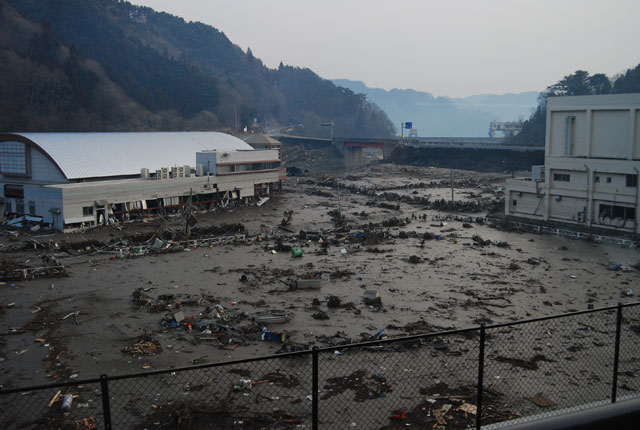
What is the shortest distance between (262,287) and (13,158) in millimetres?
23860

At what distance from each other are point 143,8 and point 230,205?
135m

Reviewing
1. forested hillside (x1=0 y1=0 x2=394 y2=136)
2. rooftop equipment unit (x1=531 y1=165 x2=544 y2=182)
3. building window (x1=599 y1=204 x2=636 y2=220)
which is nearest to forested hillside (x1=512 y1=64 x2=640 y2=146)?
rooftop equipment unit (x1=531 y1=165 x2=544 y2=182)

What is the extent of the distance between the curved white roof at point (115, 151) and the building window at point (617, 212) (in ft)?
90.8

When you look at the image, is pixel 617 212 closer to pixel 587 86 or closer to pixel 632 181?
pixel 632 181

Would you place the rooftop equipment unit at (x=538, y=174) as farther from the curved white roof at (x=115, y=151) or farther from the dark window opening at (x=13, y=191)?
the dark window opening at (x=13, y=191)

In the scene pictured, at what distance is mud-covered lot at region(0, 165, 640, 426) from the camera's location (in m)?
12.3

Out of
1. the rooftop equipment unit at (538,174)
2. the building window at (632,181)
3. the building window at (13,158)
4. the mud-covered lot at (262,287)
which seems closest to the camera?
the mud-covered lot at (262,287)

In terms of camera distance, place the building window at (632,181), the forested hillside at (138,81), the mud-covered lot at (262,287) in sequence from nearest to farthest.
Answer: the mud-covered lot at (262,287), the building window at (632,181), the forested hillside at (138,81)

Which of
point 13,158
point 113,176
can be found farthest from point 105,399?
point 13,158

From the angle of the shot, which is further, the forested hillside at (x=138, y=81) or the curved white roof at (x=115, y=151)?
the forested hillside at (x=138, y=81)

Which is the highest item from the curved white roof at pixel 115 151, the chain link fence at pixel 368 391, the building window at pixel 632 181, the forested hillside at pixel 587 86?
the forested hillside at pixel 587 86

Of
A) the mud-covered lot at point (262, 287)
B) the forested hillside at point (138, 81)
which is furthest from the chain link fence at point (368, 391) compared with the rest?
the forested hillside at point (138, 81)

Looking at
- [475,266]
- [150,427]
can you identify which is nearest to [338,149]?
[475,266]

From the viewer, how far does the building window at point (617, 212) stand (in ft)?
84.6
